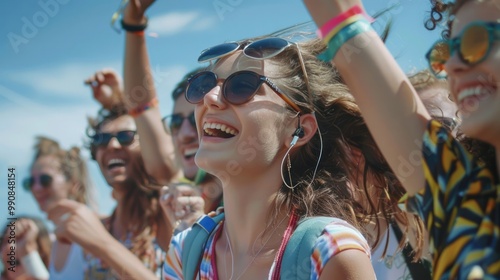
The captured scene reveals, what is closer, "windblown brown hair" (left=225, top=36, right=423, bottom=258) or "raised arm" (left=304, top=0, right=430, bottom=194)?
"raised arm" (left=304, top=0, right=430, bottom=194)

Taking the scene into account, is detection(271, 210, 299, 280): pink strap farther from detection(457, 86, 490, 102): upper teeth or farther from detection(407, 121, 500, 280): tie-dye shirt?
detection(457, 86, 490, 102): upper teeth

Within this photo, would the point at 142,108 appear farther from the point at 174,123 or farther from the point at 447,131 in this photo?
the point at 447,131

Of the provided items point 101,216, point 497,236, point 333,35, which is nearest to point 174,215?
point 101,216

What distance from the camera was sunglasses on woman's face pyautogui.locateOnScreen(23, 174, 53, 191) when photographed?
5.63 m

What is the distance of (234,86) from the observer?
8.23 ft

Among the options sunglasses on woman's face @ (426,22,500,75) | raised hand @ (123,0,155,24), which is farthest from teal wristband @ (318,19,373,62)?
raised hand @ (123,0,155,24)

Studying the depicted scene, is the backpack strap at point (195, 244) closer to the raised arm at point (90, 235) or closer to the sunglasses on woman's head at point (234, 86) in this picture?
the sunglasses on woman's head at point (234, 86)

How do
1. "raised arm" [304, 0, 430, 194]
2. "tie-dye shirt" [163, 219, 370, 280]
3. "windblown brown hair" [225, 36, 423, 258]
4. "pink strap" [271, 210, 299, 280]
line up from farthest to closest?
"windblown brown hair" [225, 36, 423, 258] → "pink strap" [271, 210, 299, 280] → "tie-dye shirt" [163, 219, 370, 280] → "raised arm" [304, 0, 430, 194]

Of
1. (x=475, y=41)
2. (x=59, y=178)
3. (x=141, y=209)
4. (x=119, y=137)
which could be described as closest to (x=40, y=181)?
(x=59, y=178)

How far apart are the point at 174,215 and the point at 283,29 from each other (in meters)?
1.27

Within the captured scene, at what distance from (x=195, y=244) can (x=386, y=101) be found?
1.11 metres

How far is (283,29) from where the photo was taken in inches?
116

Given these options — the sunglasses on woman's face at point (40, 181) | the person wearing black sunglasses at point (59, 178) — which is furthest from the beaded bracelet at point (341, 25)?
the sunglasses on woman's face at point (40, 181)

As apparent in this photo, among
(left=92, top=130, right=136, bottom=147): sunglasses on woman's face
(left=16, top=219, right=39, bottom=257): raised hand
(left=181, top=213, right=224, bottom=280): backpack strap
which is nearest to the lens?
(left=181, top=213, right=224, bottom=280): backpack strap
